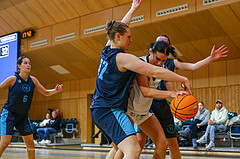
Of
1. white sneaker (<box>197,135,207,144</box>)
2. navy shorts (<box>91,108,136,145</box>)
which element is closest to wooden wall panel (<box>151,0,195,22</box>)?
white sneaker (<box>197,135,207,144</box>)

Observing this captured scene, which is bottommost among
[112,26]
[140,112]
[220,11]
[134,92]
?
[140,112]

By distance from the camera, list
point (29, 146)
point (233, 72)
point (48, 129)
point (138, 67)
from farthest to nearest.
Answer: point (48, 129), point (233, 72), point (29, 146), point (138, 67)

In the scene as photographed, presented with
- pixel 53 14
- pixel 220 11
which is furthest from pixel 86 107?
pixel 220 11

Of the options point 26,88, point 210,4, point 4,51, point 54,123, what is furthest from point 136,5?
point 4,51

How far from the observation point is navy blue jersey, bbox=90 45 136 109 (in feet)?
9.24

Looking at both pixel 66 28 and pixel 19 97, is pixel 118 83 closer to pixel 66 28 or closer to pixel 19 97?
pixel 19 97

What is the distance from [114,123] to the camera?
9.11ft

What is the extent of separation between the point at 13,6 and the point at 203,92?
8497mm

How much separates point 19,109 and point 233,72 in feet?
26.9

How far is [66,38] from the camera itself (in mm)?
12523

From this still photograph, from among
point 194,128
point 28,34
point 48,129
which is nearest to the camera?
point 194,128

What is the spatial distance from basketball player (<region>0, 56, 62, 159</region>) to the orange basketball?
102 inches

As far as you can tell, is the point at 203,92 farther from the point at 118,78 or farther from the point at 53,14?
the point at 118,78

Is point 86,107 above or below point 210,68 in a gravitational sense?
below
